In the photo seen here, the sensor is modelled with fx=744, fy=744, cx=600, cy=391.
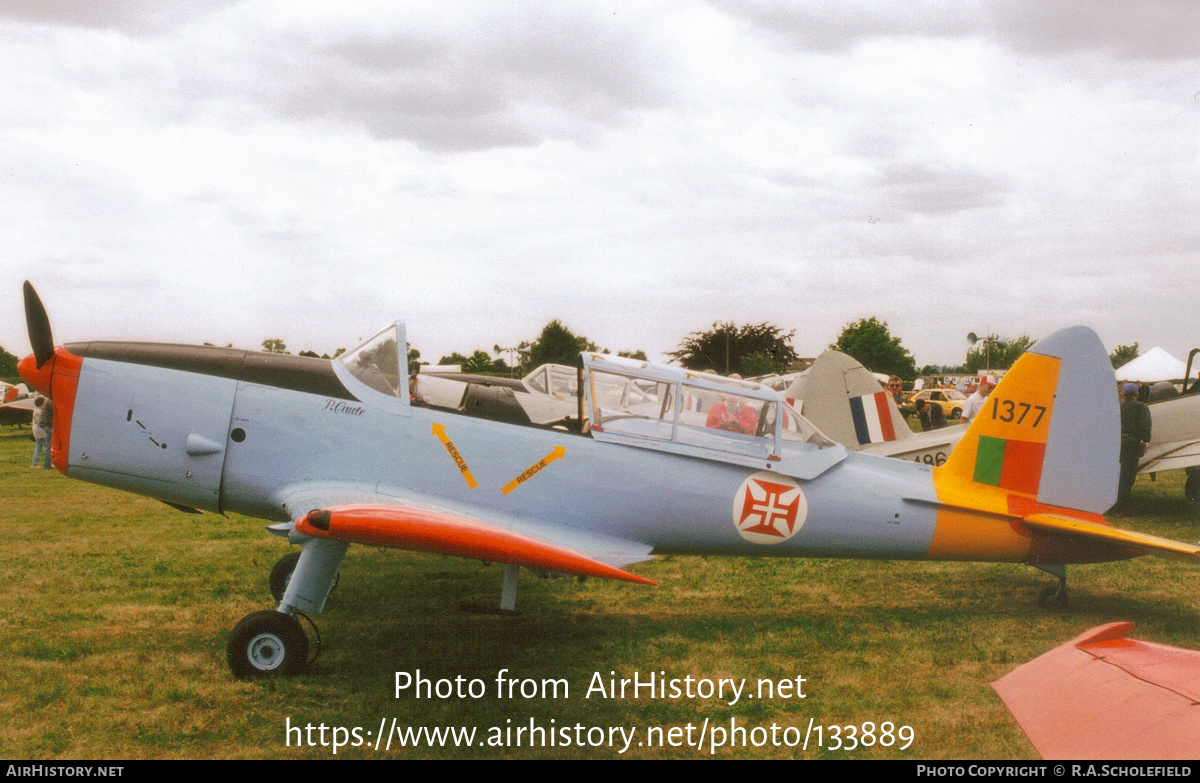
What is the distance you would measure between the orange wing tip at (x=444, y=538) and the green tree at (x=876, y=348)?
258ft

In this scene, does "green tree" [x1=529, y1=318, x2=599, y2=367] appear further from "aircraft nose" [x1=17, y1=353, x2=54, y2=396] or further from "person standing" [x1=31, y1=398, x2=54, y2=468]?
"aircraft nose" [x1=17, y1=353, x2=54, y2=396]

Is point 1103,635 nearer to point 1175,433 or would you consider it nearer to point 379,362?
point 379,362

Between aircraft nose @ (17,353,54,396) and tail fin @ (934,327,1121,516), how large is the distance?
5.83 m

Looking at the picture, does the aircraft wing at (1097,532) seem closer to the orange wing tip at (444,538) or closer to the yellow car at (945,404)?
the orange wing tip at (444,538)

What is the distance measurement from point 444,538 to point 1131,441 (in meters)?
9.76

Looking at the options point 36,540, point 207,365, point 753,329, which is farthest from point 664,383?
point 753,329

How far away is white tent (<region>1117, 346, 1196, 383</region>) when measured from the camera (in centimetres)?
2194

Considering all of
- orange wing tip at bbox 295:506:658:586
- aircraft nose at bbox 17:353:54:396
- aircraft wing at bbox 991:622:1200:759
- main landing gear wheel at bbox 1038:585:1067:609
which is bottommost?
main landing gear wheel at bbox 1038:585:1067:609

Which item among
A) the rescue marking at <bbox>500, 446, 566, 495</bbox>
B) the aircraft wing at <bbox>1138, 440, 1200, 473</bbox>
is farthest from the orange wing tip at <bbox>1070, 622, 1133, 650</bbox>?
the aircraft wing at <bbox>1138, 440, 1200, 473</bbox>

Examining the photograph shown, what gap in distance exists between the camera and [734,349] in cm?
5022

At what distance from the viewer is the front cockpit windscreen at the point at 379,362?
467cm

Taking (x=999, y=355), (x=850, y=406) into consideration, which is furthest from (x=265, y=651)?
(x=999, y=355)

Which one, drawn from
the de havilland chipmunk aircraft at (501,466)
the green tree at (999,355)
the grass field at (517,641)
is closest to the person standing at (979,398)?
the grass field at (517,641)

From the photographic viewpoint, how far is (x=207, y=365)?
4629 millimetres
